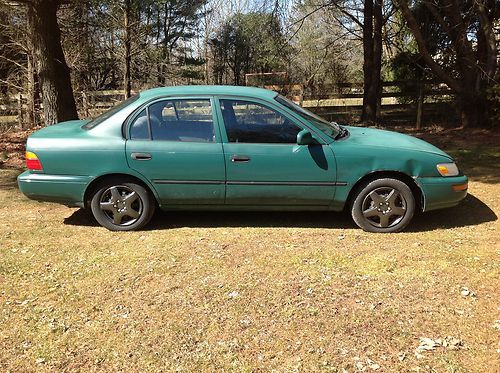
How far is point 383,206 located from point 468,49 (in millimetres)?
8230

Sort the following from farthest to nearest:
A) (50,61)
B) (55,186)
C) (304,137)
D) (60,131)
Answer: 1. (50,61)
2. (60,131)
3. (55,186)
4. (304,137)

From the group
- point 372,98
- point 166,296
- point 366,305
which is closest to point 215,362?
point 166,296

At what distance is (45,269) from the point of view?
14.2 feet

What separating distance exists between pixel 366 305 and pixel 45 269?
2.83 m

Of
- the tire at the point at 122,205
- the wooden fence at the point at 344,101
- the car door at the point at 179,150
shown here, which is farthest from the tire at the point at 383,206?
the wooden fence at the point at 344,101

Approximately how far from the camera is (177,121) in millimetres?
5152

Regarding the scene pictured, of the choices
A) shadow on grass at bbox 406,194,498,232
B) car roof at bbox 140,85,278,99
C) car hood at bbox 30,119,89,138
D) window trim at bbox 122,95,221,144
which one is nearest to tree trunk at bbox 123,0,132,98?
car hood at bbox 30,119,89,138

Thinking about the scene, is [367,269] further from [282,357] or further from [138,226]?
[138,226]

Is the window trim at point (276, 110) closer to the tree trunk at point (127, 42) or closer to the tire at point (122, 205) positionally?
the tire at point (122, 205)

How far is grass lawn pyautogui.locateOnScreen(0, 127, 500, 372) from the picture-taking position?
306cm

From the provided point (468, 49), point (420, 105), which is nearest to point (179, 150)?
point (468, 49)

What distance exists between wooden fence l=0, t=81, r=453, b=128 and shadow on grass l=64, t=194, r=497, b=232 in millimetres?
8453

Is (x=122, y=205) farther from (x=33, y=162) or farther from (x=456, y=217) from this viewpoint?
(x=456, y=217)

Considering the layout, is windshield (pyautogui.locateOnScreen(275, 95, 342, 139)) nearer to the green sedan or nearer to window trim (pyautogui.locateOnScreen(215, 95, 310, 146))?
the green sedan
